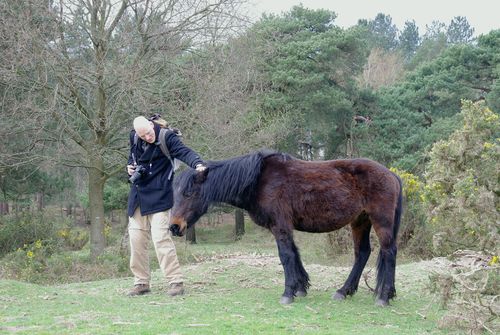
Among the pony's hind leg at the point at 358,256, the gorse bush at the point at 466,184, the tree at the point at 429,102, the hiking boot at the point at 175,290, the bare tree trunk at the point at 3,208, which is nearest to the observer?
the hiking boot at the point at 175,290

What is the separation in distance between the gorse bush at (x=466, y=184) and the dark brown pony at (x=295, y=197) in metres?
3.38

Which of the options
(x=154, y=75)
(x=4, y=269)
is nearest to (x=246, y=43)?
(x=154, y=75)

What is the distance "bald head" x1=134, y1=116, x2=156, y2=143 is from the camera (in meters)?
6.40

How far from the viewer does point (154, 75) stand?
13.8 meters

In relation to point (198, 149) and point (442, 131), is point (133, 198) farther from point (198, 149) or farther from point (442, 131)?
point (442, 131)

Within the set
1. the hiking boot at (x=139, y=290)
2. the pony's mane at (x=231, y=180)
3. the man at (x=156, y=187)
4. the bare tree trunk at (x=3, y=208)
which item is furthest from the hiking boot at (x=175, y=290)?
the bare tree trunk at (x=3, y=208)

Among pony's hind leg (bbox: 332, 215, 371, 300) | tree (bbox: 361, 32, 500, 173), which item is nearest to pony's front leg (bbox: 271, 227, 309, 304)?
pony's hind leg (bbox: 332, 215, 371, 300)

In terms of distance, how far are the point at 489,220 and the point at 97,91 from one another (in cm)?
882

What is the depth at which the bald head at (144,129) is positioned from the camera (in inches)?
252

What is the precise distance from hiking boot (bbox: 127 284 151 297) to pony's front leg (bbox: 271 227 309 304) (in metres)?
1.66

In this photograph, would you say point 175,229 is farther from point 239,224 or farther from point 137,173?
point 239,224

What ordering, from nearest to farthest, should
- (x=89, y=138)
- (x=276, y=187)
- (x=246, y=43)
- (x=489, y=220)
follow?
(x=276, y=187)
(x=489, y=220)
(x=246, y=43)
(x=89, y=138)

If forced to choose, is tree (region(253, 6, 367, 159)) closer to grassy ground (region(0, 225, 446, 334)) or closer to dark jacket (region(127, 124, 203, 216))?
grassy ground (region(0, 225, 446, 334))

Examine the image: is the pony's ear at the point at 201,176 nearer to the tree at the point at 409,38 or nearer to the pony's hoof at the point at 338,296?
the pony's hoof at the point at 338,296
